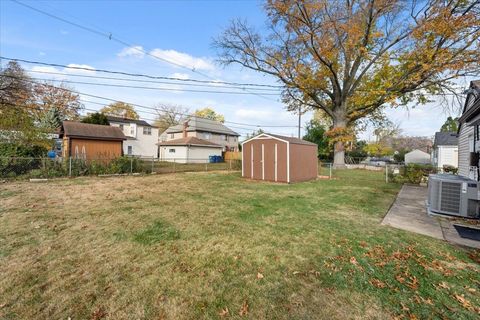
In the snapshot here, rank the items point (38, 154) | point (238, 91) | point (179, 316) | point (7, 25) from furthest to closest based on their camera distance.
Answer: point (238, 91) < point (38, 154) < point (7, 25) < point (179, 316)

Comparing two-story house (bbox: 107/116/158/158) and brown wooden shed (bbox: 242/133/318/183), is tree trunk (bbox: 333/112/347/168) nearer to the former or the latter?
brown wooden shed (bbox: 242/133/318/183)

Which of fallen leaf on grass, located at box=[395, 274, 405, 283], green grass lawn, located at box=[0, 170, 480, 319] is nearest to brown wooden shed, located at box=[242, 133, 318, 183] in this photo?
green grass lawn, located at box=[0, 170, 480, 319]

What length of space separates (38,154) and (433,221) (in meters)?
18.3

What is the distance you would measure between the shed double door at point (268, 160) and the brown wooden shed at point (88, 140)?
36.5ft

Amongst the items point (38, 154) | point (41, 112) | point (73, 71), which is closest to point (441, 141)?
point (73, 71)

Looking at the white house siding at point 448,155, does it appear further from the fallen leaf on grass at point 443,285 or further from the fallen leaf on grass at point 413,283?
the fallen leaf on grass at point 413,283

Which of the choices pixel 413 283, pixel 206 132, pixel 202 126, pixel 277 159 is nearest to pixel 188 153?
pixel 206 132

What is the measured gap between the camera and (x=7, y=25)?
33.8 feet

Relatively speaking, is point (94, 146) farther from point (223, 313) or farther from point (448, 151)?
point (448, 151)

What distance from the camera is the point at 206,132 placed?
32.2m

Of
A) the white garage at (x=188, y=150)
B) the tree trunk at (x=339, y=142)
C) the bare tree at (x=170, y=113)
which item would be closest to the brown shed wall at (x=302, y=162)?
the tree trunk at (x=339, y=142)

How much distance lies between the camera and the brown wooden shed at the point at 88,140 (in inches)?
703

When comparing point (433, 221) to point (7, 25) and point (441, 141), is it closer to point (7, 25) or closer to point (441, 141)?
point (7, 25)

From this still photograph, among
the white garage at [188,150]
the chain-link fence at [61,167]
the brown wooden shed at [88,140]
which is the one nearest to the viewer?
the chain-link fence at [61,167]
